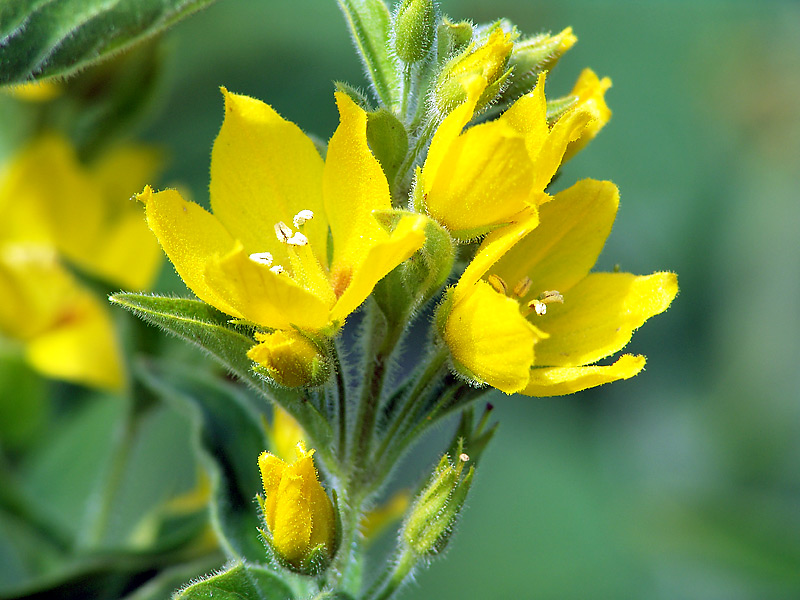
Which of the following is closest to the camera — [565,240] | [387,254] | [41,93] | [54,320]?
[387,254]

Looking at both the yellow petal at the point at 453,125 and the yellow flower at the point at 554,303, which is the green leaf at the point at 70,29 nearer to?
the yellow petal at the point at 453,125

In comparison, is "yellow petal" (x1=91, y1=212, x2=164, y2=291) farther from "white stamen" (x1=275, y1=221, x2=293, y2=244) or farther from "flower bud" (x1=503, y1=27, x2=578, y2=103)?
"flower bud" (x1=503, y1=27, x2=578, y2=103)

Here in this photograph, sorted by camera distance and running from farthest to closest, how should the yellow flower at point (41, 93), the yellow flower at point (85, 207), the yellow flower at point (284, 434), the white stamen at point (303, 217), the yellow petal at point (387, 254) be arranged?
the yellow flower at point (85, 207) → the yellow flower at point (41, 93) → the yellow flower at point (284, 434) → the white stamen at point (303, 217) → the yellow petal at point (387, 254)

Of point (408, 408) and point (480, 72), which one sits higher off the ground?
point (480, 72)

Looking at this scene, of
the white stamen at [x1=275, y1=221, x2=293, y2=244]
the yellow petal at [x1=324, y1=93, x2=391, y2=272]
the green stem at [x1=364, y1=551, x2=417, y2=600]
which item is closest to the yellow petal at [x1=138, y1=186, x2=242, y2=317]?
the white stamen at [x1=275, y1=221, x2=293, y2=244]

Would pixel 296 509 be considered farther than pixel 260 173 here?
No

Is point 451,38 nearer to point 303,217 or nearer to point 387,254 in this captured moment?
point 303,217

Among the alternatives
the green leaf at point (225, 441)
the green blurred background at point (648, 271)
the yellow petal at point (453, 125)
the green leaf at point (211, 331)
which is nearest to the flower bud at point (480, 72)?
the yellow petal at point (453, 125)

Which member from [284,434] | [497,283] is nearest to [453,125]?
[497,283]
